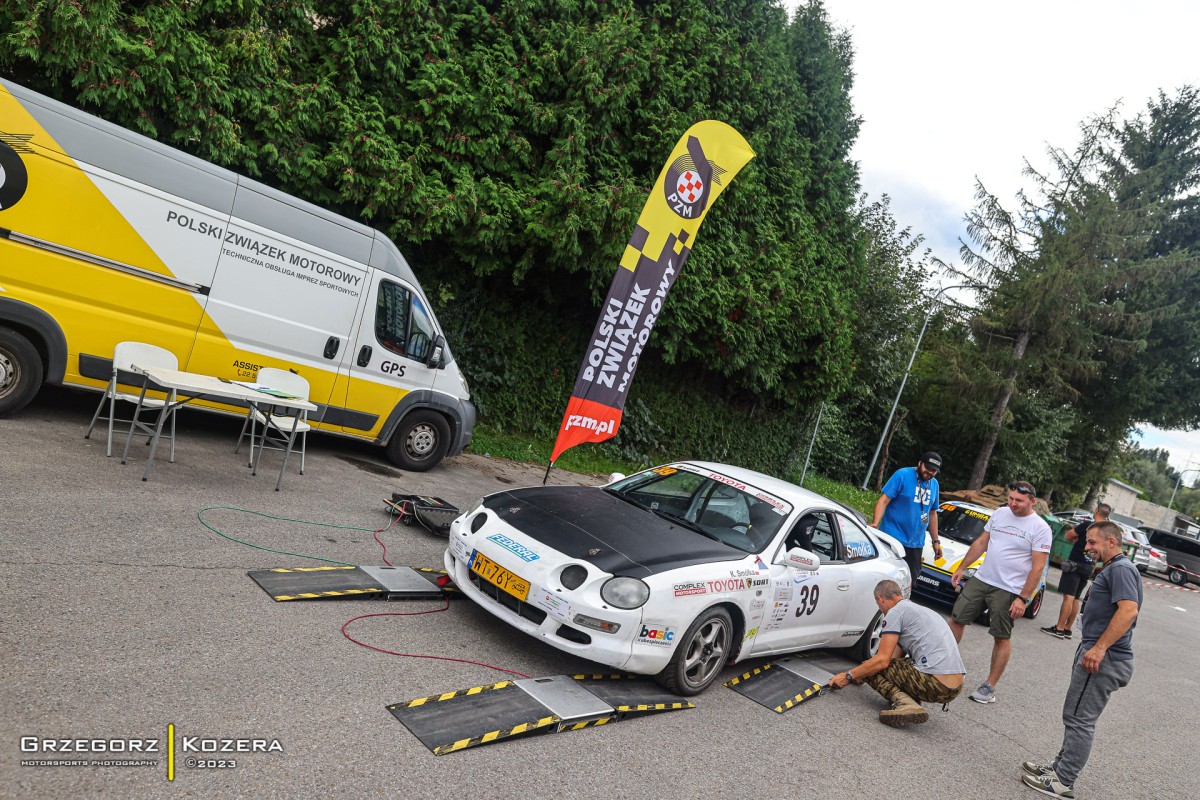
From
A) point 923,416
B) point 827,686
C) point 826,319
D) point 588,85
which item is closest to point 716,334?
point 826,319

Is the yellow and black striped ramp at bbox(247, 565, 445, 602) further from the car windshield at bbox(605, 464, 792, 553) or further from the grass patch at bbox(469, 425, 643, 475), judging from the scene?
the grass patch at bbox(469, 425, 643, 475)

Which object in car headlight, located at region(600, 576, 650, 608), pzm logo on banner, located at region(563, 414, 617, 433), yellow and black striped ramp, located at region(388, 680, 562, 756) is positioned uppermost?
pzm logo on banner, located at region(563, 414, 617, 433)

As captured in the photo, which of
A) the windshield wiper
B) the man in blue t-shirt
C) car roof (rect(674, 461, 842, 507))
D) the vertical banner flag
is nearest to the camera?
the windshield wiper

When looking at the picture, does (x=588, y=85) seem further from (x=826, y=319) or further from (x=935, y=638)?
(x=935, y=638)

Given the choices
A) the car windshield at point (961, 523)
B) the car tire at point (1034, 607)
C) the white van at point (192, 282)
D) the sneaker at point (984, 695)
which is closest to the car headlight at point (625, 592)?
the sneaker at point (984, 695)

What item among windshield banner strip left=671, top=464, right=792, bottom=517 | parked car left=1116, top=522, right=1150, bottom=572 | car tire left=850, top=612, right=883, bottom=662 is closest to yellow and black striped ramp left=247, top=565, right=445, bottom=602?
windshield banner strip left=671, top=464, right=792, bottom=517

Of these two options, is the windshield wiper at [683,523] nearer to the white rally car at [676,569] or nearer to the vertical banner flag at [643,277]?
the white rally car at [676,569]

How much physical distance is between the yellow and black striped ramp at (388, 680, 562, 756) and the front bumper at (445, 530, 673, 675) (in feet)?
1.49

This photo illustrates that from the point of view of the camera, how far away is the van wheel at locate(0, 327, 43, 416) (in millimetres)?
7281

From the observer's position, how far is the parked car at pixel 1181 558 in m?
28.1

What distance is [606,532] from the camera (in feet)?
17.7

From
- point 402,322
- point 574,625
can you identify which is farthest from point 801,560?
point 402,322

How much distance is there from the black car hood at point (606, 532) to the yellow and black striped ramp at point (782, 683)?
1.01 metres

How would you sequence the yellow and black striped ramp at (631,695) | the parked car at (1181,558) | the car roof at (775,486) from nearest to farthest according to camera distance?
the yellow and black striped ramp at (631,695)
the car roof at (775,486)
the parked car at (1181,558)
